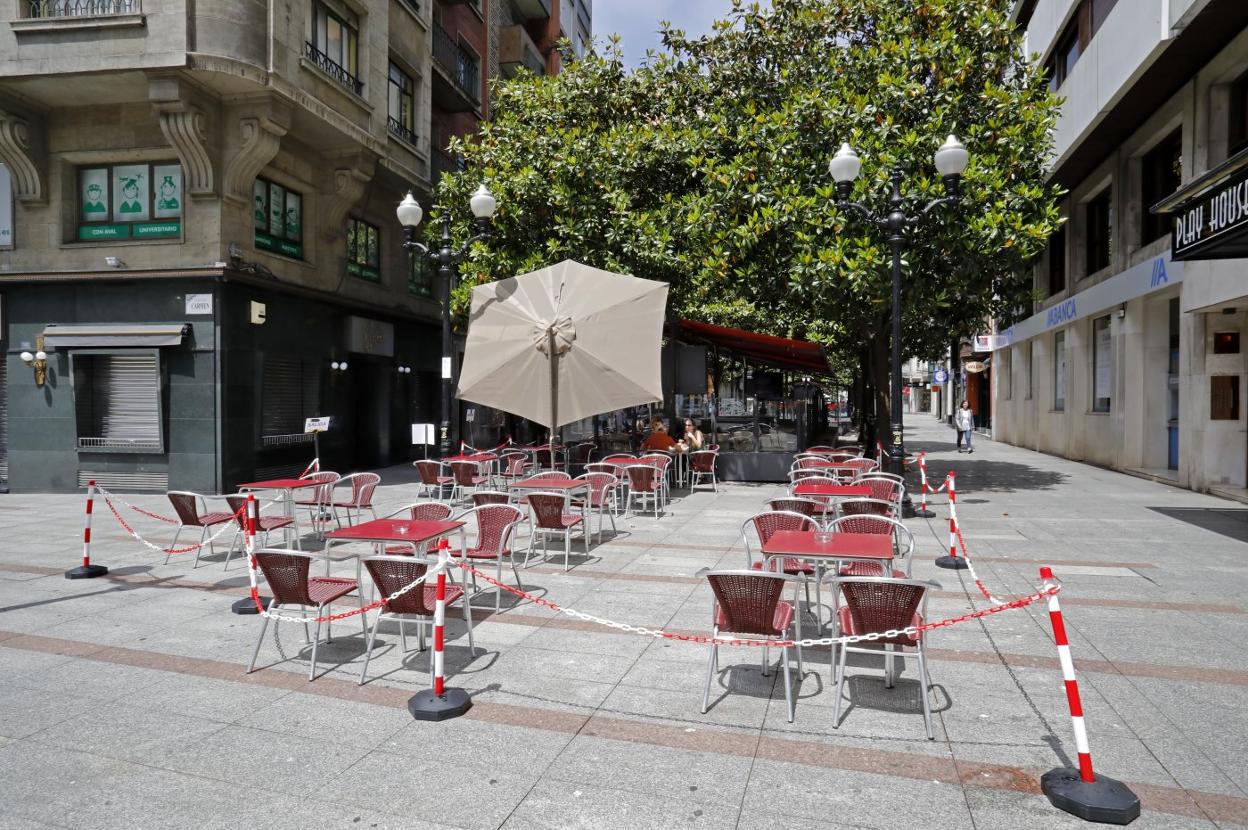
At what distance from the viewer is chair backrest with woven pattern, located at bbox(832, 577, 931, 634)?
422cm

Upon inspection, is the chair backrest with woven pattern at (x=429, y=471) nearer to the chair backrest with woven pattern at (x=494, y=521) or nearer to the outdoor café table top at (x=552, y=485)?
the outdoor café table top at (x=552, y=485)

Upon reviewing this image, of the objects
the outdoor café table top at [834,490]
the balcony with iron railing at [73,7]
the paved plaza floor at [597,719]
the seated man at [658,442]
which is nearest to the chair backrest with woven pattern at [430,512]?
the paved plaza floor at [597,719]

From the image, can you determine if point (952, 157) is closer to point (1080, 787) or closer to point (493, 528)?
point (493, 528)

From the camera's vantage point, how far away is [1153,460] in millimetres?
18203

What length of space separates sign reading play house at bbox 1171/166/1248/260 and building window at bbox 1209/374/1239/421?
18.0 ft

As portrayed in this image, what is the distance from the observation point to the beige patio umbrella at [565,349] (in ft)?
32.2

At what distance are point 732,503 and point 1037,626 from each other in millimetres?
7554

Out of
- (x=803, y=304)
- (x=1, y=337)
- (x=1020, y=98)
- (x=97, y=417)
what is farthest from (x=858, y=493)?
(x=1, y=337)

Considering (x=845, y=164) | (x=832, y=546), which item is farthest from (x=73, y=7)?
(x=832, y=546)

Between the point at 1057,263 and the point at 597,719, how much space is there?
26698 mm

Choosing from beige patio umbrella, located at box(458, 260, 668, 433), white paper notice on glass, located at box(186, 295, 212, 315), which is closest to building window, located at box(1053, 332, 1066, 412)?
beige patio umbrella, located at box(458, 260, 668, 433)

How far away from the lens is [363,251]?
20.5m

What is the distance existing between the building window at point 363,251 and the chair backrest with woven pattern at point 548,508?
1369 centimetres

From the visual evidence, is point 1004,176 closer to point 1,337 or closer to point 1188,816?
point 1188,816
